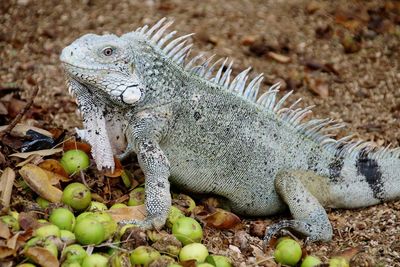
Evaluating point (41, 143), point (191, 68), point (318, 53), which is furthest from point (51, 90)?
point (318, 53)

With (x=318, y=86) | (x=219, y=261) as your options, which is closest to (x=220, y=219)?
(x=219, y=261)

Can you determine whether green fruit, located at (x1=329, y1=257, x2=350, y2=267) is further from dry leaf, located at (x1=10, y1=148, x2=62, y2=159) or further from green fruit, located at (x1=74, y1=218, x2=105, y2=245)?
dry leaf, located at (x1=10, y1=148, x2=62, y2=159)

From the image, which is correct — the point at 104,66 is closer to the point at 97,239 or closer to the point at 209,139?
the point at 209,139

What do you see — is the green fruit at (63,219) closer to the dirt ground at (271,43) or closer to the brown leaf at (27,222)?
the brown leaf at (27,222)

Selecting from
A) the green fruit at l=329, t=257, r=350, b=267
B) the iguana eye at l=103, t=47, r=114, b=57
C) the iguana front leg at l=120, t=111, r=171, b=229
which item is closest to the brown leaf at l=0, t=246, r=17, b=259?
the iguana front leg at l=120, t=111, r=171, b=229

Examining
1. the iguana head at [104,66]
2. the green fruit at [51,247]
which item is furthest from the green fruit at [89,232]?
the iguana head at [104,66]

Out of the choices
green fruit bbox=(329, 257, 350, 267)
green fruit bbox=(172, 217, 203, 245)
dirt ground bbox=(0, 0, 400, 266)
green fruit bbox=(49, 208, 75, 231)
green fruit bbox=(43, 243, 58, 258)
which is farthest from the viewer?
dirt ground bbox=(0, 0, 400, 266)

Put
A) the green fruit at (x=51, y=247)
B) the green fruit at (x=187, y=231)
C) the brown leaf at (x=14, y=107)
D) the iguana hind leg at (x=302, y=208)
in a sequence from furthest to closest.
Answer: the brown leaf at (x=14, y=107) → the iguana hind leg at (x=302, y=208) → the green fruit at (x=187, y=231) → the green fruit at (x=51, y=247)
